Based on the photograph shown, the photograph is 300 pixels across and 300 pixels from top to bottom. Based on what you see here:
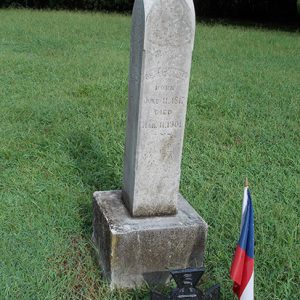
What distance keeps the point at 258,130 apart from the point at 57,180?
2.36m

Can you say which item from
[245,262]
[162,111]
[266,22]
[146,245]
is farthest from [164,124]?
[266,22]

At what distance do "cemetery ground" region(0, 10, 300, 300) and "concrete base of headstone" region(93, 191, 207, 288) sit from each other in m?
0.11

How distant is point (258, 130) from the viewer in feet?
A: 16.8

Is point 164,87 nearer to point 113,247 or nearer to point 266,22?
point 113,247

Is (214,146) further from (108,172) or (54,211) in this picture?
(54,211)

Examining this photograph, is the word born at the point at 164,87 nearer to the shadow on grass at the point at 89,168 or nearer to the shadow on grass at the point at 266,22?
the shadow on grass at the point at 89,168

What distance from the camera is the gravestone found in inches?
91.1

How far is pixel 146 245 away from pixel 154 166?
0.43 metres

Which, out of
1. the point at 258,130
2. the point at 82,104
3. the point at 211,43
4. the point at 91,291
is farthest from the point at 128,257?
the point at 211,43

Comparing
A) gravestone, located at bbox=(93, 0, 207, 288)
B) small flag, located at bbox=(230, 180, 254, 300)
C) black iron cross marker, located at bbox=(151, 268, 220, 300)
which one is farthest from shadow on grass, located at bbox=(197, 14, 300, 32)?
black iron cross marker, located at bbox=(151, 268, 220, 300)

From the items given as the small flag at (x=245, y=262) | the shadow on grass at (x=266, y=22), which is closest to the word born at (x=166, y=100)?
the small flag at (x=245, y=262)

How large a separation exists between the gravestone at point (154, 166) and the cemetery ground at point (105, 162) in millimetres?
193

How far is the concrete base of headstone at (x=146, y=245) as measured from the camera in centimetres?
256

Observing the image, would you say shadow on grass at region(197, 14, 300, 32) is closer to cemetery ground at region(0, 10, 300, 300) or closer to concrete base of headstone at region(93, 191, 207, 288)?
cemetery ground at region(0, 10, 300, 300)
